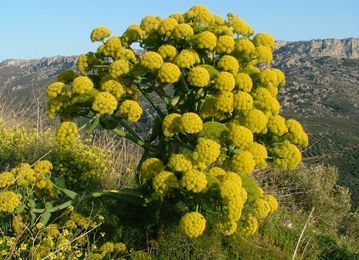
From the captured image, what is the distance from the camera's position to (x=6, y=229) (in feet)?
17.6

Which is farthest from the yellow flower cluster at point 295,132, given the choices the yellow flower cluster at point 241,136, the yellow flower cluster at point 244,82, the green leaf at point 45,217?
the green leaf at point 45,217

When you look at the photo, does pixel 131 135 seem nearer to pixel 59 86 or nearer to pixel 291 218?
pixel 59 86

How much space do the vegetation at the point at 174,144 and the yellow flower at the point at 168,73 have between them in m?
0.01

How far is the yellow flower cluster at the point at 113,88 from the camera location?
484 centimetres

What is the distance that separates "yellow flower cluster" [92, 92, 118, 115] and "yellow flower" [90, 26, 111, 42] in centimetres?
94

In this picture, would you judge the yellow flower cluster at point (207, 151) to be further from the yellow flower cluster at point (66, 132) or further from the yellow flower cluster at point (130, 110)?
the yellow flower cluster at point (66, 132)

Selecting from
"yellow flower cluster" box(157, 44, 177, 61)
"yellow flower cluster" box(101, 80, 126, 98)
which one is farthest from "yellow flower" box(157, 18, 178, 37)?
"yellow flower cluster" box(101, 80, 126, 98)

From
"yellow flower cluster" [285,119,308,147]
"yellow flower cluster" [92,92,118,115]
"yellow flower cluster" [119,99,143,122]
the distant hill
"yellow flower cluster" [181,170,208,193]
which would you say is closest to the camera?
"yellow flower cluster" [181,170,208,193]

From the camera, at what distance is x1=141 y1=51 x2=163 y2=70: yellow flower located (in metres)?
4.70

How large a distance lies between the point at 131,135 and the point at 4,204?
1402 mm

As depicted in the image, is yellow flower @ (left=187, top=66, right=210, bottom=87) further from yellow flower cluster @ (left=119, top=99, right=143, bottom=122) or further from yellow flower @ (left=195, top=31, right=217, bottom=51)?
yellow flower cluster @ (left=119, top=99, right=143, bottom=122)

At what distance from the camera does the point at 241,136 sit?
4.47 meters

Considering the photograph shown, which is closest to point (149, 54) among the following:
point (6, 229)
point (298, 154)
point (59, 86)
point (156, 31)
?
point (156, 31)

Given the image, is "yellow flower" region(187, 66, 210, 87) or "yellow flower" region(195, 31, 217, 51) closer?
"yellow flower" region(187, 66, 210, 87)
